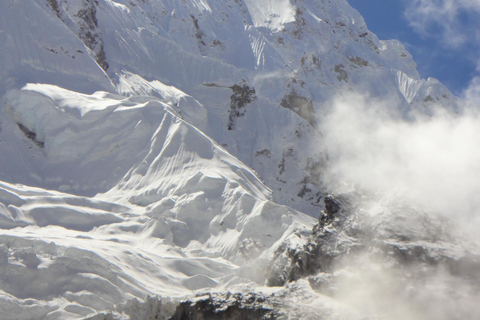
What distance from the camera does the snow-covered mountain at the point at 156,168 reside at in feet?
72.3

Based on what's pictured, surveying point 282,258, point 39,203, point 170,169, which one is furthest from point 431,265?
point 170,169

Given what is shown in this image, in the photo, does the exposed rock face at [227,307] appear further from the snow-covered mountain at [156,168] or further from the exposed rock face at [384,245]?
the exposed rock face at [384,245]

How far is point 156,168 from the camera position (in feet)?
128

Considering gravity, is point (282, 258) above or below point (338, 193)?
below

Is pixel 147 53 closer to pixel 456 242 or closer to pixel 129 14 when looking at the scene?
pixel 129 14

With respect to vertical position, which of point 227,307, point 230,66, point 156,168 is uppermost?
point 230,66

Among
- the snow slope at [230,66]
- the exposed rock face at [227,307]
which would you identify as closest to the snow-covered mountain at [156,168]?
the exposed rock face at [227,307]

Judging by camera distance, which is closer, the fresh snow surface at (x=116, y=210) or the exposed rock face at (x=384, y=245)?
the exposed rock face at (x=384, y=245)

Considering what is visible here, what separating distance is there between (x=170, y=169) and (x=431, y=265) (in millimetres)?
29066

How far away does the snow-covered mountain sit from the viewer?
22.0 metres

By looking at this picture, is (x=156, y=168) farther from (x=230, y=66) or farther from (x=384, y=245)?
(x=230, y=66)

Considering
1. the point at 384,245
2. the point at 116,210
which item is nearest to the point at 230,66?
the point at 116,210

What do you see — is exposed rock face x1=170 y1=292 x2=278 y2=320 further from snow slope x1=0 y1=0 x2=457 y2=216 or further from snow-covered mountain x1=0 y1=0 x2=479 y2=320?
snow slope x1=0 y1=0 x2=457 y2=216

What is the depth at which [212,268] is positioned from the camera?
30000 millimetres
